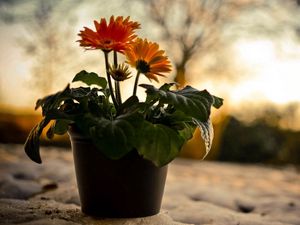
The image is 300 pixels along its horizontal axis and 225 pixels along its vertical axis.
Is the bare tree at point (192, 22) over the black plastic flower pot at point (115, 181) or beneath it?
over

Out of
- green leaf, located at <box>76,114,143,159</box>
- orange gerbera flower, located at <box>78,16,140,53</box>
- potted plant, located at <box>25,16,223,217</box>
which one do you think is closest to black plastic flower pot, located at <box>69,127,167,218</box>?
potted plant, located at <box>25,16,223,217</box>

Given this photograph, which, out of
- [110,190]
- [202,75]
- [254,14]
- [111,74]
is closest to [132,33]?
[111,74]

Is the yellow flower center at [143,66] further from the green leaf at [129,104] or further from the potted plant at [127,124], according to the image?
the green leaf at [129,104]

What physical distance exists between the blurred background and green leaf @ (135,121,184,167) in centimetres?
482

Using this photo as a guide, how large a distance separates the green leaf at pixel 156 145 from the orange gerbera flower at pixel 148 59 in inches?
9.2

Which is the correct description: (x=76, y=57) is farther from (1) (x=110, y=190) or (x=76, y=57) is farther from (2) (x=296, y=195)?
(1) (x=110, y=190)

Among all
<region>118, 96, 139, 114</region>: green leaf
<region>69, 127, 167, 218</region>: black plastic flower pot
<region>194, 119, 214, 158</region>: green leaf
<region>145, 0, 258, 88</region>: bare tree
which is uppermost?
<region>145, 0, 258, 88</region>: bare tree

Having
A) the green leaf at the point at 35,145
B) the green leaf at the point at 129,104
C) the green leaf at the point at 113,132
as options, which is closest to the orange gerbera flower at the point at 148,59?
the green leaf at the point at 129,104

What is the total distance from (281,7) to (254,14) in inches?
17.8

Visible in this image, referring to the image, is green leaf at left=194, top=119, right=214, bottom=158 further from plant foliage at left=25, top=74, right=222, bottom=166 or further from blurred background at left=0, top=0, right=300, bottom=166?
blurred background at left=0, top=0, right=300, bottom=166

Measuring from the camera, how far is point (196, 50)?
25.0 feet

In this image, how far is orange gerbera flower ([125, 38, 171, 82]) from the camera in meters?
1.60

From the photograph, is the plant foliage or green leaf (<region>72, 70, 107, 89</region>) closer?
the plant foliage

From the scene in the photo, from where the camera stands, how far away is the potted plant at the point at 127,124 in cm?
148
